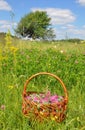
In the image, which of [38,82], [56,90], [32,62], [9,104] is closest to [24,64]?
[32,62]

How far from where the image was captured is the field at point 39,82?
10.9 ft

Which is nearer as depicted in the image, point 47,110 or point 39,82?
point 47,110

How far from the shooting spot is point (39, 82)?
16.9ft

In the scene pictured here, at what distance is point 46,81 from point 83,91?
0.76 m

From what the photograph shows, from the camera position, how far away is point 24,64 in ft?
18.8

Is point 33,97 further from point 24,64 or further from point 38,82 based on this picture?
point 24,64

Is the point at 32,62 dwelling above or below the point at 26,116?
above

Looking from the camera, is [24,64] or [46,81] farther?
[24,64]

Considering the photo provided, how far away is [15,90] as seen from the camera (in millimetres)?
3975

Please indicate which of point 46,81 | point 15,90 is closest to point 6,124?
point 15,90

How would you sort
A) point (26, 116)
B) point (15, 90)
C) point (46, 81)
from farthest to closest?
point (46, 81), point (15, 90), point (26, 116)

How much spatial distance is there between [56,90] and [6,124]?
153 centimetres

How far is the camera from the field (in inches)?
130

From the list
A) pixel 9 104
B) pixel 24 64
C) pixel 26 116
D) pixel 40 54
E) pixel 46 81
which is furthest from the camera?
pixel 40 54
